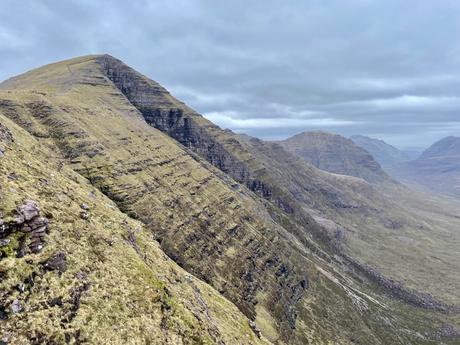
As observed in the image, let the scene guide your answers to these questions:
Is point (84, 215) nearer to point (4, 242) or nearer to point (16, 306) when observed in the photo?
point (4, 242)

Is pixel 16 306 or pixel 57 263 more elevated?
pixel 57 263

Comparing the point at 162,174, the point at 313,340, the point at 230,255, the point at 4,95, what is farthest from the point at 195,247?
the point at 4,95

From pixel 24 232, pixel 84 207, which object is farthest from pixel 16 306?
pixel 84 207

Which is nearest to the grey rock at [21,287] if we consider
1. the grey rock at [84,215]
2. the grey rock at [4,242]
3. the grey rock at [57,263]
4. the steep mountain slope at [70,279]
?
the steep mountain slope at [70,279]

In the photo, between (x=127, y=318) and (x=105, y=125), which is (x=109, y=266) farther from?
(x=105, y=125)

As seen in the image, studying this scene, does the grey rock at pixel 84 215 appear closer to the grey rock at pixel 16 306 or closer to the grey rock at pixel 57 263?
the grey rock at pixel 57 263

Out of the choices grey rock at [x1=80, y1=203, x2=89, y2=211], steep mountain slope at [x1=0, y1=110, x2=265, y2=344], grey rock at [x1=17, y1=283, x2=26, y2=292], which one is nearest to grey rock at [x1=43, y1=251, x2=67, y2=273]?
steep mountain slope at [x1=0, y1=110, x2=265, y2=344]

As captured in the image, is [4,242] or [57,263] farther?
[57,263]

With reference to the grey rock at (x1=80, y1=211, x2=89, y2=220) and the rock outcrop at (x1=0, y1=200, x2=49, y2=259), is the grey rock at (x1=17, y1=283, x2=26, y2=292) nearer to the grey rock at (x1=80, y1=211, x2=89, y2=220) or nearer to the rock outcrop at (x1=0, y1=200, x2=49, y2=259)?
the rock outcrop at (x1=0, y1=200, x2=49, y2=259)
